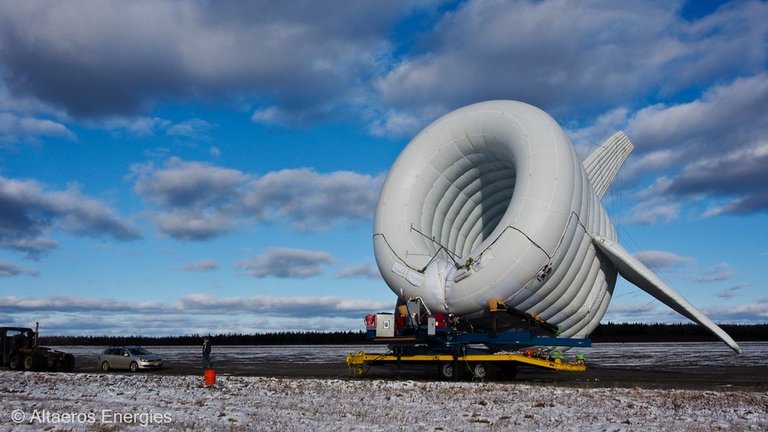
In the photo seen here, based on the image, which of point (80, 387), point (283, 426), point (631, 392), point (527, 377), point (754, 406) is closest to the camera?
point (283, 426)

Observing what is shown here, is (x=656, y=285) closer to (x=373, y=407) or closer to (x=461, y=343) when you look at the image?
(x=461, y=343)

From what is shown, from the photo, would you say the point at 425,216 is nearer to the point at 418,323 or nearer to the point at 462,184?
the point at 462,184

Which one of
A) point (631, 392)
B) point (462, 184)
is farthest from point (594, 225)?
point (631, 392)

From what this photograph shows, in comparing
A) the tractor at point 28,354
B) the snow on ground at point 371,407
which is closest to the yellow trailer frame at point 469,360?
the snow on ground at point 371,407

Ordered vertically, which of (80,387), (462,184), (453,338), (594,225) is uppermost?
(462,184)

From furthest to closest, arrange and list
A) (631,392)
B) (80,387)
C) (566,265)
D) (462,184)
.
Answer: (462,184) → (566,265) → (80,387) → (631,392)

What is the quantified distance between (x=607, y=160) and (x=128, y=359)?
77.2ft

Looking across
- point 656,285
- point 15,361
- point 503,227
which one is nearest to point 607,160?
point 656,285

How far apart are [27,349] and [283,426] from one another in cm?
2491

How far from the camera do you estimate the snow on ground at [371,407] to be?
1270 cm

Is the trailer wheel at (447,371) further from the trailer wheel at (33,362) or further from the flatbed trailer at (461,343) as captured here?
the trailer wheel at (33,362)

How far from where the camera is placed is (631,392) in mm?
17281

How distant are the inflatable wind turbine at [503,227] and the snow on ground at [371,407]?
365cm

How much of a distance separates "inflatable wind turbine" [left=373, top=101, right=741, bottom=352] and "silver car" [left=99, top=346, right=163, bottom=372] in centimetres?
1326
